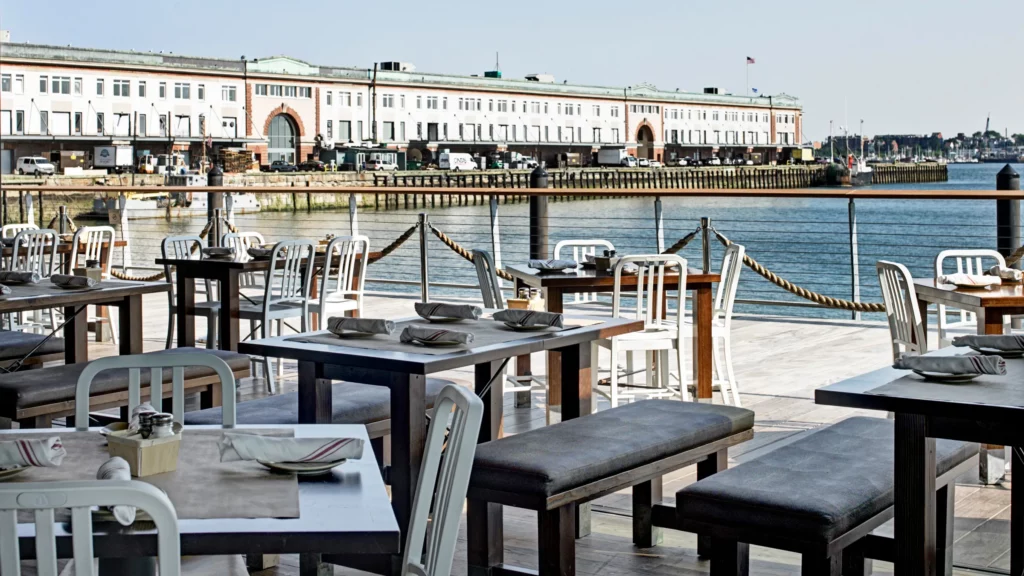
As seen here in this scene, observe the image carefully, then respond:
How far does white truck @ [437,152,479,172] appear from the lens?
223 feet

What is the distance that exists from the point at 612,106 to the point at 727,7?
19.7 metres

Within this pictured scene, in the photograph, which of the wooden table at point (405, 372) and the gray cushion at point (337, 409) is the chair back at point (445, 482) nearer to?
the wooden table at point (405, 372)

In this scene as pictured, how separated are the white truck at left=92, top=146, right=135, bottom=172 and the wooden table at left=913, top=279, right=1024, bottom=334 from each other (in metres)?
54.9

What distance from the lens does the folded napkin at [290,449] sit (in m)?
1.87

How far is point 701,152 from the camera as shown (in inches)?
3487

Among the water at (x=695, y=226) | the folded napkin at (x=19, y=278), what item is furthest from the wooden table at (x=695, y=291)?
the water at (x=695, y=226)

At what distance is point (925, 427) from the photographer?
2.25 m

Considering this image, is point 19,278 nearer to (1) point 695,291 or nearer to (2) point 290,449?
(1) point 695,291

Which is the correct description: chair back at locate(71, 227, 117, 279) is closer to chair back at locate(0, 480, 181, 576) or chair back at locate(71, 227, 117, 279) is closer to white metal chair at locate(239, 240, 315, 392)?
white metal chair at locate(239, 240, 315, 392)

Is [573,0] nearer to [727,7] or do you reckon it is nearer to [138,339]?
[727,7]

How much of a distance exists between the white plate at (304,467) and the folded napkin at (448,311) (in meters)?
1.66

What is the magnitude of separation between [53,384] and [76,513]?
2.43 metres

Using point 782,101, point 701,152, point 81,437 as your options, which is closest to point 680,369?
point 81,437

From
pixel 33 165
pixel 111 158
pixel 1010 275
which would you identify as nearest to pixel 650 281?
pixel 1010 275
